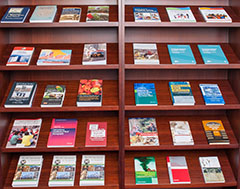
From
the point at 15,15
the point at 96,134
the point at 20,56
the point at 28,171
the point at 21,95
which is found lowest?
the point at 28,171

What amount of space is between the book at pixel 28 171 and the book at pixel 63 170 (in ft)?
0.42

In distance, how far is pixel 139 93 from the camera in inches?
107

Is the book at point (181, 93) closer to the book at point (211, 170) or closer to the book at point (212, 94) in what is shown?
the book at point (212, 94)

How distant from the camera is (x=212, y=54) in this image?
2.66m

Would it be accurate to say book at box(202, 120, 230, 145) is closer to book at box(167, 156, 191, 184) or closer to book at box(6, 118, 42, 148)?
book at box(167, 156, 191, 184)

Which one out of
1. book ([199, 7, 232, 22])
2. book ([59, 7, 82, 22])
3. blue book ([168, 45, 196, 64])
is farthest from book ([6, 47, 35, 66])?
book ([199, 7, 232, 22])

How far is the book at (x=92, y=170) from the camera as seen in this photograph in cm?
266

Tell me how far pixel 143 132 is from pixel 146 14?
3.46 feet

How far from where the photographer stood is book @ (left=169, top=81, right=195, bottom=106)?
2.62m

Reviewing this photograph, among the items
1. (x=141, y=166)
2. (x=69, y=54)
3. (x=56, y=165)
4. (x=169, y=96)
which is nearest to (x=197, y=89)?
(x=169, y=96)

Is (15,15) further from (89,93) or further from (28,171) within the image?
(28,171)

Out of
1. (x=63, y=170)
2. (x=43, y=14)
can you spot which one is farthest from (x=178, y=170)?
(x=43, y=14)

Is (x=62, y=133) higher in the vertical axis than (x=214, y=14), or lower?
lower

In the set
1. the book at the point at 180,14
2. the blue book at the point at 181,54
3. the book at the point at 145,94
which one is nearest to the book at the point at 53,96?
the book at the point at 145,94
